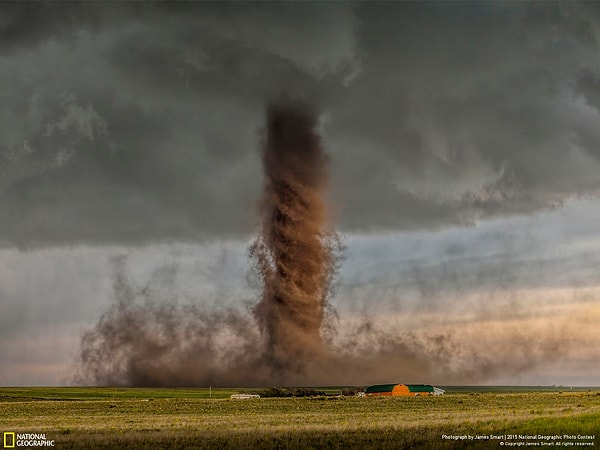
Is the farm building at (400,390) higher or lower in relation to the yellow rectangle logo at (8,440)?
lower

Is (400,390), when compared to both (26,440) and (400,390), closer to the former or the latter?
(400,390)

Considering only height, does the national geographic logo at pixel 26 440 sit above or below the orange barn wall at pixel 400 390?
above

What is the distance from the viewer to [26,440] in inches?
1615

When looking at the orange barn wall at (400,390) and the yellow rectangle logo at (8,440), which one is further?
the orange barn wall at (400,390)

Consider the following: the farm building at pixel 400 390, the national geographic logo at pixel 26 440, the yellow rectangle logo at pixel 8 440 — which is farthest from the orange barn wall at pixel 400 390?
the yellow rectangle logo at pixel 8 440

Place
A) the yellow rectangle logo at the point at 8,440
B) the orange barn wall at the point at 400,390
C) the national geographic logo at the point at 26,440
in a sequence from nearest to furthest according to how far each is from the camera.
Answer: the national geographic logo at the point at 26,440
the yellow rectangle logo at the point at 8,440
the orange barn wall at the point at 400,390

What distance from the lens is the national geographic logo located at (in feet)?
127

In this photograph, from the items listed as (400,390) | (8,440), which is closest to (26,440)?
(8,440)

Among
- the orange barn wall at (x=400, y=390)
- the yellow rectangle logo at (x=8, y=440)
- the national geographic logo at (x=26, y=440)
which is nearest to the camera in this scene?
the national geographic logo at (x=26, y=440)

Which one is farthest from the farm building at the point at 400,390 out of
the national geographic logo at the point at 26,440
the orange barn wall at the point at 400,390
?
the national geographic logo at the point at 26,440

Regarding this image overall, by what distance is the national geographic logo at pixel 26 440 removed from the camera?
38.7m

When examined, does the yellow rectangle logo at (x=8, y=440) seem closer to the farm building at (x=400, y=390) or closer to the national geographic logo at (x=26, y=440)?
the national geographic logo at (x=26, y=440)

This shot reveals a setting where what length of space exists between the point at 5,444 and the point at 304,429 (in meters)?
20.3

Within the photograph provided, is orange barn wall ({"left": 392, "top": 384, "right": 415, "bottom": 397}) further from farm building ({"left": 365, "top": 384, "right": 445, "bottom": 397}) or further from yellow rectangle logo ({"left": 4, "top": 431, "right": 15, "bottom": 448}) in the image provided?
yellow rectangle logo ({"left": 4, "top": 431, "right": 15, "bottom": 448})
